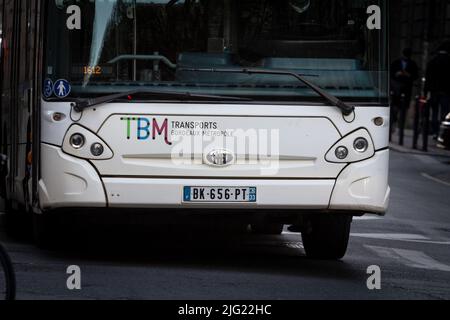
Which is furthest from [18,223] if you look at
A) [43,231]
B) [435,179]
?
[435,179]

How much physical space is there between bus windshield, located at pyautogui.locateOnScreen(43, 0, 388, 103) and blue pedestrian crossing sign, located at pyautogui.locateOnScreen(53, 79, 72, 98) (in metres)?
0.02

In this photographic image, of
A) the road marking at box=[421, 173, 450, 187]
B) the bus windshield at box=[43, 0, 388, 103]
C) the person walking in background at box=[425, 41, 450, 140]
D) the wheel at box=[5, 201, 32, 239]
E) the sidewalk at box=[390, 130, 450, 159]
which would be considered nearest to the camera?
the bus windshield at box=[43, 0, 388, 103]

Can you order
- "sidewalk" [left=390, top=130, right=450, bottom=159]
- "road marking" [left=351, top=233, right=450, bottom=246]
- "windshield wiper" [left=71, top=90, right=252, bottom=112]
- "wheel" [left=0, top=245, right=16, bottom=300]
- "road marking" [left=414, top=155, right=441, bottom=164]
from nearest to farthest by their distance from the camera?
"wheel" [left=0, top=245, right=16, bottom=300], "windshield wiper" [left=71, top=90, right=252, bottom=112], "road marking" [left=351, top=233, right=450, bottom=246], "road marking" [left=414, top=155, right=441, bottom=164], "sidewalk" [left=390, top=130, right=450, bottom=159]

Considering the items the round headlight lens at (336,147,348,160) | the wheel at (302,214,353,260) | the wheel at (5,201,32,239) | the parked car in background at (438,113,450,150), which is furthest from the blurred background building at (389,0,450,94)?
the round headlight lens at (336,147,348,160)

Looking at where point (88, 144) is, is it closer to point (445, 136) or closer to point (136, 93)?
point (136, 93)

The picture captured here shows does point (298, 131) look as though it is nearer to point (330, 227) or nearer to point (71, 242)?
point (330, 227)

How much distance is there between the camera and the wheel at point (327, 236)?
11875mm

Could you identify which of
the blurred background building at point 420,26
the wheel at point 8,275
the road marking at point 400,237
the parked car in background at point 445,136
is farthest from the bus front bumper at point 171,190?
the blurred background building at point 420,26

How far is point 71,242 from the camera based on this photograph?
1298cm

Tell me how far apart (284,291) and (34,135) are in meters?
2.72

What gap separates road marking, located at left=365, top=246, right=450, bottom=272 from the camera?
12.4 metres

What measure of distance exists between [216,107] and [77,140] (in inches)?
41.1

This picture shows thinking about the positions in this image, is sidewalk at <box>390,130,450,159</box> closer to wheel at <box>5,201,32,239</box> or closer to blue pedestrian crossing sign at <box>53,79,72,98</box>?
wheel at <box>5,201,32,239</box>

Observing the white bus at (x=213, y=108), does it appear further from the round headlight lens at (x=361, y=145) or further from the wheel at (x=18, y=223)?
the wheel at (x=18, y=223)
